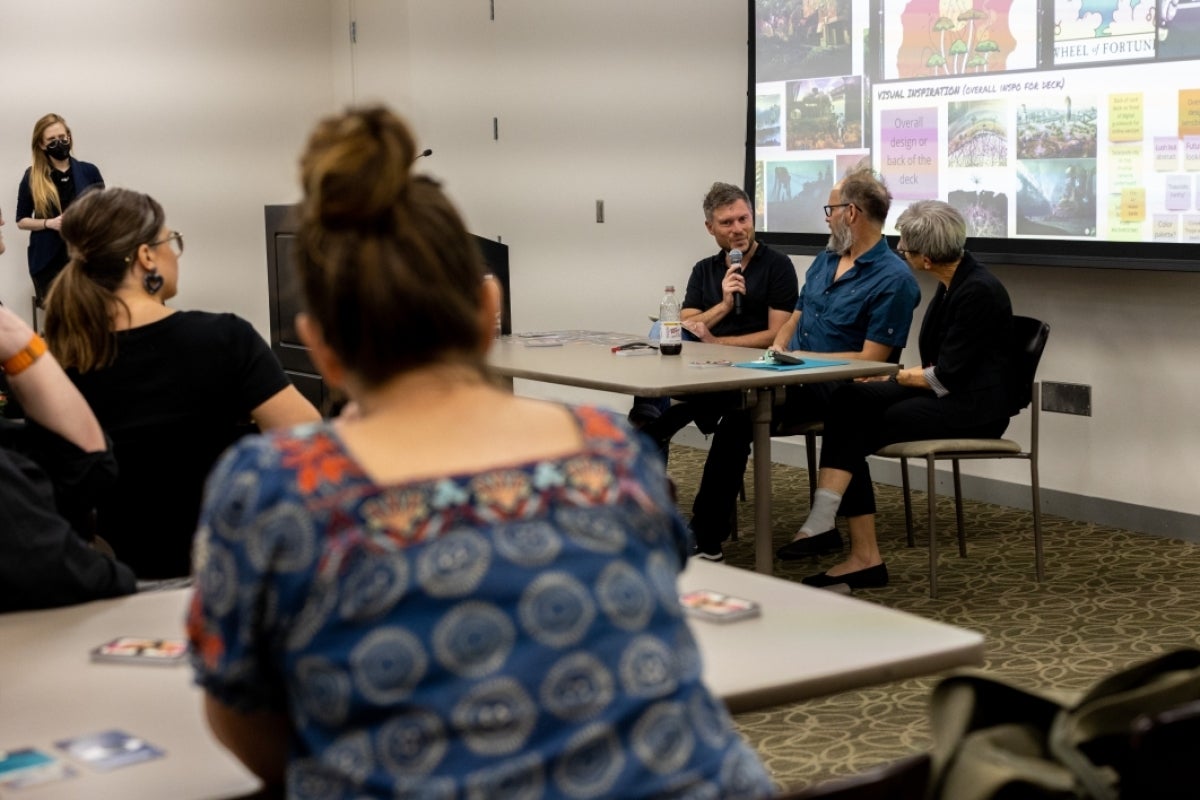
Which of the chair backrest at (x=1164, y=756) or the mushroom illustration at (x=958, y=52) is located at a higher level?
the mushroom illustration at (x=958, y=52)

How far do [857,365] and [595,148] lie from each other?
3592 millimetres

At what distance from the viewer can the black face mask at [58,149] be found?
8.46 m

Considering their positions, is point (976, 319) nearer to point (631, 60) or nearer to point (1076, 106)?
point (1076, 106)

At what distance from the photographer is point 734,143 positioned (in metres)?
7.28

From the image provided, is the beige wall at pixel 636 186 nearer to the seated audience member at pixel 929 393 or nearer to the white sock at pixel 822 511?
the seated audience member at pixel 929 393

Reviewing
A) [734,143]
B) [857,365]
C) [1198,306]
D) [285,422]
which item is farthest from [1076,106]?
[285,422]

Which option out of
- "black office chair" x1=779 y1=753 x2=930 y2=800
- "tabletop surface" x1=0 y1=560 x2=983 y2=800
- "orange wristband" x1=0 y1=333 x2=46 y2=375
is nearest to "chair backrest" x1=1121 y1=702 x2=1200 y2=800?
"black office chair" x1=779 y1=753 x2=930 y2=800


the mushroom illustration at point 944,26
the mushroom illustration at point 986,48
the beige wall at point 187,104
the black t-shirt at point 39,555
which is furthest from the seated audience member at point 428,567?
the beige wall at point 187,104

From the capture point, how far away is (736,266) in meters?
5.74

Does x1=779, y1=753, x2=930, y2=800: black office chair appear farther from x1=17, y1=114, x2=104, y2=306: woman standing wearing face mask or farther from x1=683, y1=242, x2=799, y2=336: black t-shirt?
x1=17, y1=114, x2=104, y2=306: woman standing wearing face mask

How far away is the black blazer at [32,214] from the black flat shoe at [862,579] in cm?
529

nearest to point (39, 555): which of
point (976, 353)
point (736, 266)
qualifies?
point (976, 353)

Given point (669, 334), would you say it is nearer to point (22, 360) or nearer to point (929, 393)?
point (929, 393)

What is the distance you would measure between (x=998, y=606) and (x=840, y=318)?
1133 millimetres
